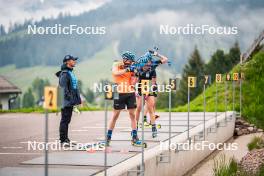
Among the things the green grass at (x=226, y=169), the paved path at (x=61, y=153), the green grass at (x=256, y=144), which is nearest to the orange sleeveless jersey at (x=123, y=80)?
the paved path at (x=61, y=153)

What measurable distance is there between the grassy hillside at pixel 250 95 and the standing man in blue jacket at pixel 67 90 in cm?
1060

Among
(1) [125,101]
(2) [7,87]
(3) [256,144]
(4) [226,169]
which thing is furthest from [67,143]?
(2) [7,87]

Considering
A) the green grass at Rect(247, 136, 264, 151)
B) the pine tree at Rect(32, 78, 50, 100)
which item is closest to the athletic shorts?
the pine tree at Rect(32, 78, 50, 100)

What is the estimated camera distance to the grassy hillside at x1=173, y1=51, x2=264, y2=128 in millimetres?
21047

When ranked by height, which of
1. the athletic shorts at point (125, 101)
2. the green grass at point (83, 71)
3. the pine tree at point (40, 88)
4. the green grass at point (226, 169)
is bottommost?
the green grass at point (226, 169)

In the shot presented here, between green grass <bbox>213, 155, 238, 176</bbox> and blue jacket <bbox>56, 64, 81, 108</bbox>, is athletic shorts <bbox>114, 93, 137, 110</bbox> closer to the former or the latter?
blue jacket <bbox>56, 64, 81, 108</bbox>

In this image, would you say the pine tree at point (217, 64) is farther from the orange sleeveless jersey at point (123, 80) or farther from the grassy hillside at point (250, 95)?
the orange sleeveless jersey at point (123, 80)

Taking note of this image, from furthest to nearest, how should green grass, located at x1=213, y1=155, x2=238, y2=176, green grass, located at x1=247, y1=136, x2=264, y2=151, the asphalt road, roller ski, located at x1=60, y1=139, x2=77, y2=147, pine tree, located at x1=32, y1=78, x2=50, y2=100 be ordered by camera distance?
1. green grass, located at x1=247, y1=136, x2=264, y2=151
2. roller ski, located at x1=60, y1=139, x2=77, y2=147
3. green grass, located at x1=213, y1=155, x2=238, y2=176
4. the asphalt road
5. pine tree, located at x1=32, y1=78, x2=50, y2=100

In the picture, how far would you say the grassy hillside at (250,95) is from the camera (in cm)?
2105

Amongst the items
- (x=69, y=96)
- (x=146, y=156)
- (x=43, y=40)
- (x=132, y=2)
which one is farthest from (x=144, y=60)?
(x=132, y=2)

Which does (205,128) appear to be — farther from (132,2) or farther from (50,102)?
(132,2)

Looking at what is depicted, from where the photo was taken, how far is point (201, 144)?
43.5 feet

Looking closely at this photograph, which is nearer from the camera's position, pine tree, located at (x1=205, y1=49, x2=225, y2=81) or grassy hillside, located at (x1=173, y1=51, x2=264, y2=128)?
grassy hillside, located at (x1=173, y1=51, x2=264, y2=128)

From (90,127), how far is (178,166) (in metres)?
4.40
